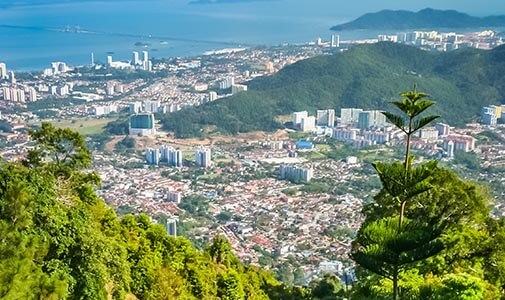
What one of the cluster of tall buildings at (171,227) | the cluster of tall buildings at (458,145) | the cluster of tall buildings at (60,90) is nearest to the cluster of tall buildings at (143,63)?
the cluster of tall buildings at (60,90)

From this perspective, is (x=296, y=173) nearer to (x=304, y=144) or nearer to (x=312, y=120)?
(x=304, y=144)

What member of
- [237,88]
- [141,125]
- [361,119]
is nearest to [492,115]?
[361,119]

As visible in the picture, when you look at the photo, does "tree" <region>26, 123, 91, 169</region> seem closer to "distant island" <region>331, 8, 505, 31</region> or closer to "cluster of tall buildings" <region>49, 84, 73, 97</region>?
"cluster of tall buildings" <region>49, 84, 73, 97</region>

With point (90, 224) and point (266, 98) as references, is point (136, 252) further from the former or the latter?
point (266, 98)

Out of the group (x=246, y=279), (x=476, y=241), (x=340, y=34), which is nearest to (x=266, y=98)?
(x=246, y=279)

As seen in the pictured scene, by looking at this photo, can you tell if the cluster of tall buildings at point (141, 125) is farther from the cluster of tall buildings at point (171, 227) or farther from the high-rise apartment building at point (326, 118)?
the cluster of tall buildings at point (171, 227)

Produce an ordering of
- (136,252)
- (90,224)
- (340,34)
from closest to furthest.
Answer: (90,224)
(136,252)
(340,34)

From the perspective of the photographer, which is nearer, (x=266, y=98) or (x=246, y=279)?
(x=246, y=279)
